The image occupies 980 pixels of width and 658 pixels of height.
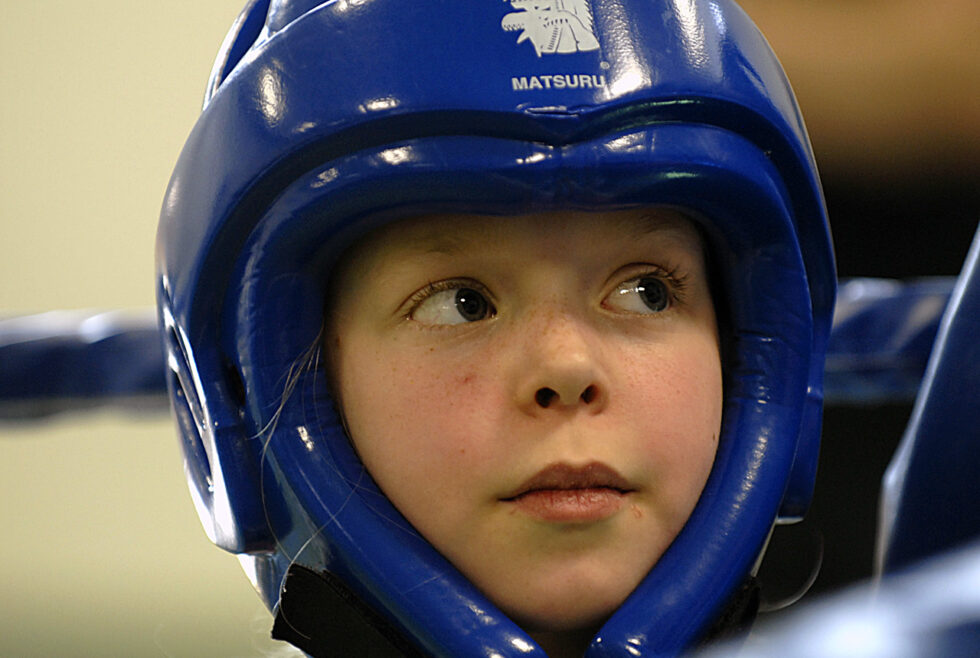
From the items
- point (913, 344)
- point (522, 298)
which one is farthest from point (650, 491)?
point (913, 344)

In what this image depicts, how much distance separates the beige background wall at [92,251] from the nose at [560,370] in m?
2.21

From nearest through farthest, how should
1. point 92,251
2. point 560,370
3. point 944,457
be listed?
point 560,370 < point 944,457 < point 92,251

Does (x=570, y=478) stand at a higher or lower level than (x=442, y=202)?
lower

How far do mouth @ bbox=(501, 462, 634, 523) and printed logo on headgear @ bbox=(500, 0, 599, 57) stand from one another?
0.89 feet

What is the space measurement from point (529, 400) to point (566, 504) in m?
0.07

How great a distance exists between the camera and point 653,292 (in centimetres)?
82

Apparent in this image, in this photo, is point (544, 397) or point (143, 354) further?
point (143, 354)

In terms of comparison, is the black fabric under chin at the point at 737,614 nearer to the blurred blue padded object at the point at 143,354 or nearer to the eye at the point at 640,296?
the eye at the point at 640,296

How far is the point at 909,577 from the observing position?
0.44 meters

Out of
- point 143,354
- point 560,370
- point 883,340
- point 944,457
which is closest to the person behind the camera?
point 560,370

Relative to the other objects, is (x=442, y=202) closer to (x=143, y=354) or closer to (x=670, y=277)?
(x=670, y=277)

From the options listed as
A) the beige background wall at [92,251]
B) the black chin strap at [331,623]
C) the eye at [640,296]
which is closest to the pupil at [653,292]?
the eye at [640,296]

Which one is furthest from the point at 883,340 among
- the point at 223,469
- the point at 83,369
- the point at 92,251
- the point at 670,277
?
the point at 92,251

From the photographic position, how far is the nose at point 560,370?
729mm
